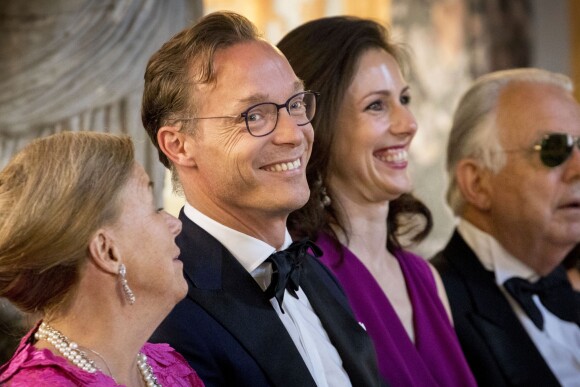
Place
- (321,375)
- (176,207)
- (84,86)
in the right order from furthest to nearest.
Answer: (176,207) → (84,86) → (321,375)

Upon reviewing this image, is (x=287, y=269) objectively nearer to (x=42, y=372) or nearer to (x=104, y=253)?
(x=104, y=253)

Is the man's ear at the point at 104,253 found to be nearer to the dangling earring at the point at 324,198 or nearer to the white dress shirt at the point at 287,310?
the white dress shirt at the point at 287,310

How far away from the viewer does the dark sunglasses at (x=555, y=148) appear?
144 inches

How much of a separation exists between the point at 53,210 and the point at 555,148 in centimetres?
220

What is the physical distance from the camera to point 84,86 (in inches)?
134

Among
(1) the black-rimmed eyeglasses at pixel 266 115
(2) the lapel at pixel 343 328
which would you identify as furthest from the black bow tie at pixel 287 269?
(1) the black-rimmed eyeglasses at pixel 266 115

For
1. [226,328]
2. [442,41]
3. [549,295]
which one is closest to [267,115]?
[226,328]

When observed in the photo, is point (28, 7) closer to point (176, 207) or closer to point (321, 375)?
point (321, 375)

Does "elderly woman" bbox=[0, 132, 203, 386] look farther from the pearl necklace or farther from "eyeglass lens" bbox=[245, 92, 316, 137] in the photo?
"eyeglass lens" bbox=[245, 92, 316, 137]

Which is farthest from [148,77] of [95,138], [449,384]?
[449,384]

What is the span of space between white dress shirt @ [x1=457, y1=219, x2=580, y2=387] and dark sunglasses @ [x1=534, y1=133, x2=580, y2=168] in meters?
0.34

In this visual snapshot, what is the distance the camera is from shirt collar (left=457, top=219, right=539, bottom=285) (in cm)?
369

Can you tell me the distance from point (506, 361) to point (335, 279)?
2.87 feet

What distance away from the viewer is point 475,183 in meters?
3.81
